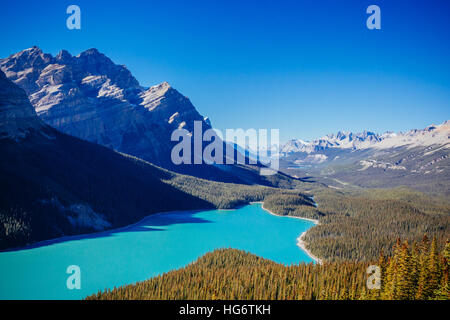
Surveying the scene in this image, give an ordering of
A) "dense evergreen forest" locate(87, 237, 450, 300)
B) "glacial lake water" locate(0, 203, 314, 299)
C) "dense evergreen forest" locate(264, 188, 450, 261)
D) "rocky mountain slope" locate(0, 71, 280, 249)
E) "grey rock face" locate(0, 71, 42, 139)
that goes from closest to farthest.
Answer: "dense evergreen forest" locate(87, 237, 450, 300) < "glacial lake water" locate(0, 203, 314, 299) < "rocky mountain slope" locate(0, 71, 280, 249) < "dense evergreen forest" locate(264, 188, 450, 261) < "grey rock face" locate(0, 71, 42, 139)

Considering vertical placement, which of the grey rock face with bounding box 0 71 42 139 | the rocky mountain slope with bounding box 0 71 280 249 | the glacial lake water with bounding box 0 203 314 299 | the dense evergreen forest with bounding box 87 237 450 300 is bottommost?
the glacial lake water with bounding box 0 203 314 299

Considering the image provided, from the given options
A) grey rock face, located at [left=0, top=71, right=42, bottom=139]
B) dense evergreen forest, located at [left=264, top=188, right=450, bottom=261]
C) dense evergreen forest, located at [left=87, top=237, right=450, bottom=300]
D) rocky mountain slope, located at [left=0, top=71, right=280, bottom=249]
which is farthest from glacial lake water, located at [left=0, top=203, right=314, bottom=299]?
grey rock face, located at [left=0, top=71, right=42, bottom=139]

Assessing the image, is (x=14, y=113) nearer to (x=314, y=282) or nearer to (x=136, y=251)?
(x=136, y=251)

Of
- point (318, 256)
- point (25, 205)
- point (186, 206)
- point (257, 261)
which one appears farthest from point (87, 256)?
point (186, 206)

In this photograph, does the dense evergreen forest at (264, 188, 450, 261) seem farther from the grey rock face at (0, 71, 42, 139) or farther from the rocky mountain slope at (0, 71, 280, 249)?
the grey rock face at (0, 71, 42, 139)

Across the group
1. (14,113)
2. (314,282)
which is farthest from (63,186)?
(314,282)

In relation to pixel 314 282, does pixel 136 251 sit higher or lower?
lower
